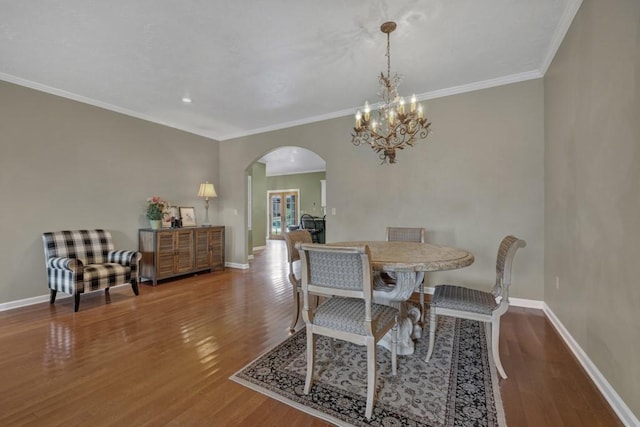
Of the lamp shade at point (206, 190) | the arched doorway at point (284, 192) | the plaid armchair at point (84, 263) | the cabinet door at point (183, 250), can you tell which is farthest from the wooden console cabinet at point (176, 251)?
the arched doorway at point (284, 192)

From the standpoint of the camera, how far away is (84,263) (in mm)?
3609

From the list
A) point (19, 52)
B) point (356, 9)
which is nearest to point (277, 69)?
point (356, 9)

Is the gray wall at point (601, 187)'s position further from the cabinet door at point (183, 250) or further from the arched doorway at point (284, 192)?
the arched doorway at point (284, 192)

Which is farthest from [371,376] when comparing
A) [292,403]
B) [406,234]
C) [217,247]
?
[217,247]

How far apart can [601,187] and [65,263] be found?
501cm

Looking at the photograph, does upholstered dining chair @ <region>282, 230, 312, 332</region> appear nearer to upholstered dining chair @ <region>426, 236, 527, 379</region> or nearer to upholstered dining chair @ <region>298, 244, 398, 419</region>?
upholstered dining chair @ <region>298, 244, 398, 419</region>

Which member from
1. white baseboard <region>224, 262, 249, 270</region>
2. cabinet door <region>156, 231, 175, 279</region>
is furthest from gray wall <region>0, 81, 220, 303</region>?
white baseboard <region>224, 262, 249, 270</region>

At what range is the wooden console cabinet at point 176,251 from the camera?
14.2 ft

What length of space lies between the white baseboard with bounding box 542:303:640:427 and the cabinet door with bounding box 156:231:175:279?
5.00 metres

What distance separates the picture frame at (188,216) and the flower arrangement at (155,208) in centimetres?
45

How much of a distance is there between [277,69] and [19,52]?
2.49 m

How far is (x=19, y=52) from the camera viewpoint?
8.88ft

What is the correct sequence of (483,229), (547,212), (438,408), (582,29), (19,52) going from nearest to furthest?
(438,408), (582,29), (19,52), (547,212), (483,229)

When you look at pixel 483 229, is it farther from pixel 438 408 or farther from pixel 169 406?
pixel 169 406
